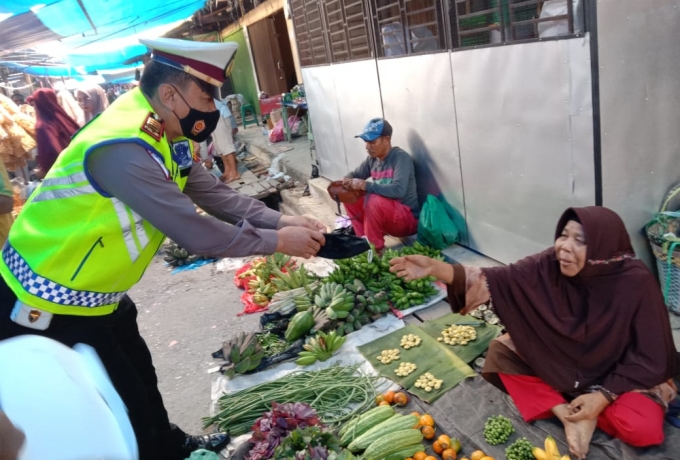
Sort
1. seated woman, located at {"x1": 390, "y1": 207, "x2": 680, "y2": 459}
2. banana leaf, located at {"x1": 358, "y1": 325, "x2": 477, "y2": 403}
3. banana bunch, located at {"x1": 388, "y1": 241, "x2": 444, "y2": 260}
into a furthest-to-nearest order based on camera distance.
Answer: banana bunch, located at {"x1": 388, "y1": 241, "x2": 444, "y2": 260} → banana leaf, located at {"x1": 358, "y1": 325, "x2": 477, "y2": 403} → seated woman, located at {"x1": 390, "y1": 207, "x2": 680, "y2": 459}

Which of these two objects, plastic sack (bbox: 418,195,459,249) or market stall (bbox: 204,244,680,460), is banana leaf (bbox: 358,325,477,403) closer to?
market stall (bbox: 204,244,680,460)

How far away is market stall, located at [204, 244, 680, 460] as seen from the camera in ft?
8.47

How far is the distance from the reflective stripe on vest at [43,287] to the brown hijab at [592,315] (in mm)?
1969

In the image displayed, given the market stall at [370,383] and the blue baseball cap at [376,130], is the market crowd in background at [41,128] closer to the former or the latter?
the market stall at [370,383]

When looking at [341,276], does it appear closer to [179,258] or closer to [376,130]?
[376,130]

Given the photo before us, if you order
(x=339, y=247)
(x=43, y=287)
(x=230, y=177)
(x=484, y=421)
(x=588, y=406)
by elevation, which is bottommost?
(x=484, y=421)

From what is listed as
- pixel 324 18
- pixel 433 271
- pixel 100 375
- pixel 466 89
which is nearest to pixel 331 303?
pixel 433 271

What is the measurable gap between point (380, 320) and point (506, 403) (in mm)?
A: 1353

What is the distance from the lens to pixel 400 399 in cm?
308

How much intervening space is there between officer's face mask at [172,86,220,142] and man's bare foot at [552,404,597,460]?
7.38 ft

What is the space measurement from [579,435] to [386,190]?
9.45ft

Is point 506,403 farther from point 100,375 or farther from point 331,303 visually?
point 100,375

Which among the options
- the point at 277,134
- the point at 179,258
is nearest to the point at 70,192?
the point at 179,258

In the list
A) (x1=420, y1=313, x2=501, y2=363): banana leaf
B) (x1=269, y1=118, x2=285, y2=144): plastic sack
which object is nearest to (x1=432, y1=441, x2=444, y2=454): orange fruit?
(x1=420, y1=313, x2=501, y2=363): banana leaf
